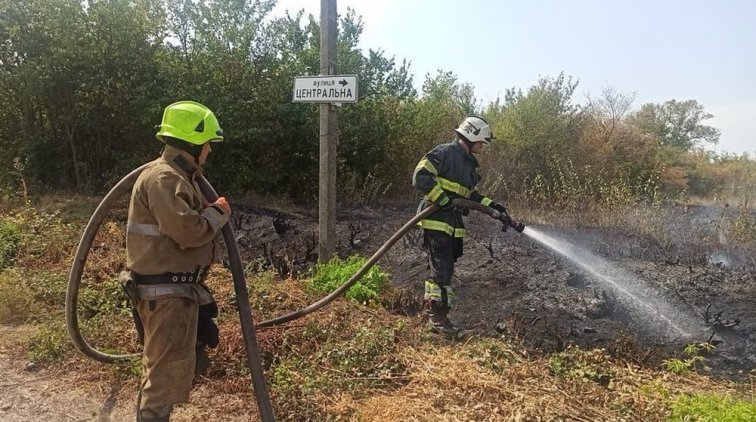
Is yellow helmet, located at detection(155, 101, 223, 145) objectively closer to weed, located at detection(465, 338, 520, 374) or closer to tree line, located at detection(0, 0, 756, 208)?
weed, located at detection(465, 338, 520, 374)

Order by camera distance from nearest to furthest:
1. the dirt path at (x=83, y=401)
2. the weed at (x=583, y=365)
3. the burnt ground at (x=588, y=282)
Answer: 1. the dirt path at (x=83, y=401)
2. the weed at (x=583, y=365)
3. the burnt ground at (x=588, y=282)

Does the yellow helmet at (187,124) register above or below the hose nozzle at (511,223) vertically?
above

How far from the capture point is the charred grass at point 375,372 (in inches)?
130

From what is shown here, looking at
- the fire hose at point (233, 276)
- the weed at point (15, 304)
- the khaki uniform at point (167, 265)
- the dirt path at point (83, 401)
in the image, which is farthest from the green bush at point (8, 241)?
the khaki uniform at point (167, 265)

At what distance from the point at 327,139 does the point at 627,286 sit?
151 inches

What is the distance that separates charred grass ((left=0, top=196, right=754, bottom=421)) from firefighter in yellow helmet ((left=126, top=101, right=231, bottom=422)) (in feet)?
2.44

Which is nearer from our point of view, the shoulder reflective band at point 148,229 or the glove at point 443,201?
the shoulder reflective band at point 148,229

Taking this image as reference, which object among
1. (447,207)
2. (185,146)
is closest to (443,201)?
(447,207)

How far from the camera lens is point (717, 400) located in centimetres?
322

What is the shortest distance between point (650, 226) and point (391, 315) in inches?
240

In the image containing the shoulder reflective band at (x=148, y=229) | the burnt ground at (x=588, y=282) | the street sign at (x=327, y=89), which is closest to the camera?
the shoulder reflective band at (x=148, y=229)

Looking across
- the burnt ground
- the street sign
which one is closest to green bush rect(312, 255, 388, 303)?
the burnt ground

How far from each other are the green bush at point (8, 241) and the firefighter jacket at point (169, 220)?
4.65 m

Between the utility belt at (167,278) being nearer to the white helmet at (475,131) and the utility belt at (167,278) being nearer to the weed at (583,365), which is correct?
the weed at (583,365)
